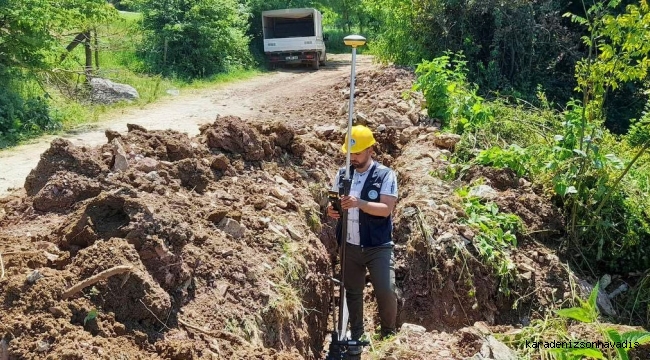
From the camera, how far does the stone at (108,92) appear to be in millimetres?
12516

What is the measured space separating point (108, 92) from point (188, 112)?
205cm

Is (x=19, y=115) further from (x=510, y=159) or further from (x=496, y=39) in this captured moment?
(x=496, y=39)

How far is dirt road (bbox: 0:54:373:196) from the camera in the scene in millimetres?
7988

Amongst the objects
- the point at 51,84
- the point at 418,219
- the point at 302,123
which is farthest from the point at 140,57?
the point at 418,219

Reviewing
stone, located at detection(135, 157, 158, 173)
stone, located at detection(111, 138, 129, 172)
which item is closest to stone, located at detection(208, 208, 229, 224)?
stone, located at detection(135, 157, 158, 173)

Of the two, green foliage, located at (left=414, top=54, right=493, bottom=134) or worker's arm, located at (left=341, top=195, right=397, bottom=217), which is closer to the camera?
worker's arm, located at (left=341, top=195, right=397, bottom=217)

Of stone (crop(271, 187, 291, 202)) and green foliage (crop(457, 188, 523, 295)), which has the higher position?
stone (crop(271, 187, 291, 202))

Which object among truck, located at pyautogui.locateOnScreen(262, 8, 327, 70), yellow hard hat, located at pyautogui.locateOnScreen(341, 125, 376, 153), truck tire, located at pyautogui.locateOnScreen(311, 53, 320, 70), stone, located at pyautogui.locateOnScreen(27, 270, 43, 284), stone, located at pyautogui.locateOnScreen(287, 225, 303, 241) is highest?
truck, located at pyautogui.locateOnScreen(262, 8, 327, 70)

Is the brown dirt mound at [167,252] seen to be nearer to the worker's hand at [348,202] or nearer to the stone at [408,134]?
the worker's hand at [348,202]

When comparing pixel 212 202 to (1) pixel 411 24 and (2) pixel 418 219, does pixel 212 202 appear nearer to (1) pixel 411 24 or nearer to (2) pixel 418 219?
(2) pixel 418 219

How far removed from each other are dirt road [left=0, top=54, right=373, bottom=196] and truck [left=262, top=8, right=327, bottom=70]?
3.00 m

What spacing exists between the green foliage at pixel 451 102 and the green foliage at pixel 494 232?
76.9 inches

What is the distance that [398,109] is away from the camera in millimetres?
9602

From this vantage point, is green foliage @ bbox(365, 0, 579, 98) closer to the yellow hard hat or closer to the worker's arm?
the yellow hard hat
